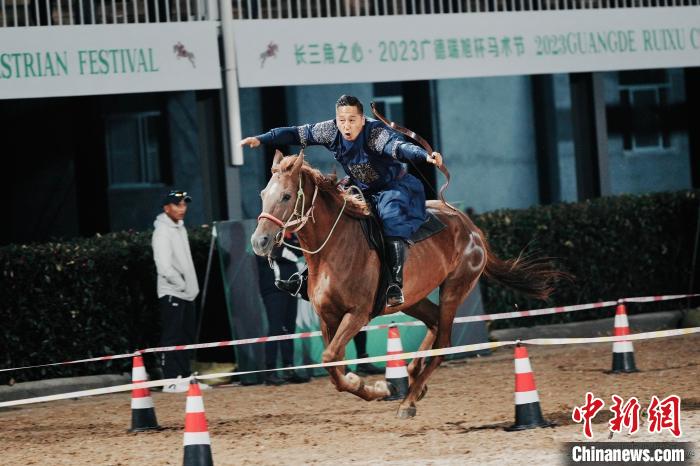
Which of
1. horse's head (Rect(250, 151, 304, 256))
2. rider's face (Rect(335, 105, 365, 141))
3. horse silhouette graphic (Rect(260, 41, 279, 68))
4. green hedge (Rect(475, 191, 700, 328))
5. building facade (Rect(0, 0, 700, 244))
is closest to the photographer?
horse's head (Rect(250, 151, 304, 256))

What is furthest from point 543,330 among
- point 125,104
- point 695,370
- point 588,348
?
point 125,104

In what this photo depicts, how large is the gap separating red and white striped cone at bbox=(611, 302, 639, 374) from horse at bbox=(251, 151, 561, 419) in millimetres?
2423

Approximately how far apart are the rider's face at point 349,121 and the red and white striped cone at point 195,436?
2.89 m

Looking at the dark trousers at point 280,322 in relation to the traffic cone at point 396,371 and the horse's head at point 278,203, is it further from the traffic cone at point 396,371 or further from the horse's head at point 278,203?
the horse's head at point 278,203

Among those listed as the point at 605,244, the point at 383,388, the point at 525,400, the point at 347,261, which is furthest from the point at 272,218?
the point at 605,244

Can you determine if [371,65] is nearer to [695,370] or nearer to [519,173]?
[695,370]

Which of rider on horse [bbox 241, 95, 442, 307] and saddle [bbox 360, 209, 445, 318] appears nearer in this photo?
rider on horse [bbox 241, 95, 442, 307]

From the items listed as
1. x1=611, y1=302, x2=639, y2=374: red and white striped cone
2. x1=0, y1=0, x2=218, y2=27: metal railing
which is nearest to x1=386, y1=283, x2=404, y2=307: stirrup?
x1=611, y1=302, x2=639, y2=374: red and white striped cone

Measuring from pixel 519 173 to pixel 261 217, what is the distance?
1995 centimetres

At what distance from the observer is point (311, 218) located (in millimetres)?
11023

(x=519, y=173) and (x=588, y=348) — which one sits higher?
(x=519, y=173)

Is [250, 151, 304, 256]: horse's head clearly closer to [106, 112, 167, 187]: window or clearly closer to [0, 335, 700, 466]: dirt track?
[0, 335, 700, 466]: dirt track

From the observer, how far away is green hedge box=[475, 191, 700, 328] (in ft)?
58.7

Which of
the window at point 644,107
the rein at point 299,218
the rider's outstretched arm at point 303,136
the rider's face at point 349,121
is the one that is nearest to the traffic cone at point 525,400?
the rein at point 299,218
